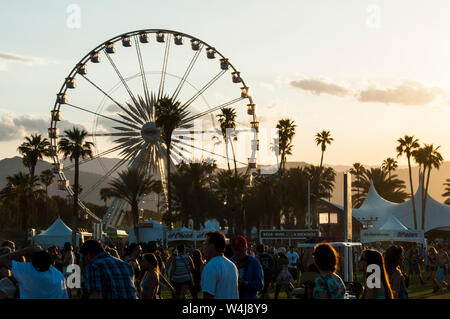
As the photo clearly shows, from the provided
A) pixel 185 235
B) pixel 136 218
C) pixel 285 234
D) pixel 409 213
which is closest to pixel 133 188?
pixel 136 218

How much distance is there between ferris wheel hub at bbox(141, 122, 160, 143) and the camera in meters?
61.0

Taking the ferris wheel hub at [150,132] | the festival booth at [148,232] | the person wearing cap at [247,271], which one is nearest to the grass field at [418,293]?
the person wearing cap at [247,271]

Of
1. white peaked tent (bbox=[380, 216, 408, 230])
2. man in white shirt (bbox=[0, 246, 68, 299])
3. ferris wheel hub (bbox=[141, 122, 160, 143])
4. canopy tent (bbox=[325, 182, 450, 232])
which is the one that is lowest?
man in white shirt (bbox=[0, 246, 68, 299])

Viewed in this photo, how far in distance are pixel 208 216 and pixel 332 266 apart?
83432 mm

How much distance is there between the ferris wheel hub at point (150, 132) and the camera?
200 ft

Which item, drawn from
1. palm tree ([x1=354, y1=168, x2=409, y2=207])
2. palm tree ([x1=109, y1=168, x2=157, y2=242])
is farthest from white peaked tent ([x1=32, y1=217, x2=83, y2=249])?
palm tree ([x1=354, y1=168, x2=409, y2=207])

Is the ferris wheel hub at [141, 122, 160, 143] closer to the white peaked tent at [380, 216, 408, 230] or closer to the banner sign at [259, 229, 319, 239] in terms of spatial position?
the banner sign at [259, 229, 319, 239]

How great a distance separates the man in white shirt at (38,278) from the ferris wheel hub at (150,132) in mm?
52207

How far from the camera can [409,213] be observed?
89.5 metres

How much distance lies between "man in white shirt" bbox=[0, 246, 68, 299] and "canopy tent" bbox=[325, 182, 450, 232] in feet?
260

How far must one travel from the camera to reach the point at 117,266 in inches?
335

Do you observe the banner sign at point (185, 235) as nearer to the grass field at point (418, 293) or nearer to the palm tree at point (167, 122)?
the palm tree at point (167, 122)

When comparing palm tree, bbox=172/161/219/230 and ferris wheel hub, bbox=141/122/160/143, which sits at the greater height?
ferris wheel hub, bbox=141/122/160/143
